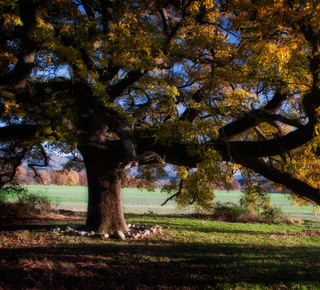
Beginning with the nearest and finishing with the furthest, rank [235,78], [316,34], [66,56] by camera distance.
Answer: [316,34]
[66,56]
[235,78]

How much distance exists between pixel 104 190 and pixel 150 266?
4130 mm

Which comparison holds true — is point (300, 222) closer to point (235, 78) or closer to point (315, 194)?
point (315, 194)

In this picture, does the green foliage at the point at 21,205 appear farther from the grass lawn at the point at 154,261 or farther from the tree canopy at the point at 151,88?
the tree canopy at the point at 151,88

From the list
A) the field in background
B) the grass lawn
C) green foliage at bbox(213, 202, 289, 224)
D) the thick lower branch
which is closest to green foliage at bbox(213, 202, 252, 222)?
green foliage at bbox(213, 202, 289, 224)

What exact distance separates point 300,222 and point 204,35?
1449 cm

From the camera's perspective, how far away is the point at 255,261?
7.41m

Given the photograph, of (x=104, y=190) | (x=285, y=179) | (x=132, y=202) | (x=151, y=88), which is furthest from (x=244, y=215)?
(x=132, y=202)

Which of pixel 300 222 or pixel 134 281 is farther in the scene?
pixel 300 222

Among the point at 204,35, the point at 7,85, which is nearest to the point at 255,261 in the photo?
the point at 204,35

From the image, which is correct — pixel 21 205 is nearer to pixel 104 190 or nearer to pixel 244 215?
pixel 104 190

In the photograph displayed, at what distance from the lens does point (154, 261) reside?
6.71 m

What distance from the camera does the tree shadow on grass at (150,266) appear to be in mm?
5184

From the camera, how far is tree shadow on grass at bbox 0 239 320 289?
5184 millimetres

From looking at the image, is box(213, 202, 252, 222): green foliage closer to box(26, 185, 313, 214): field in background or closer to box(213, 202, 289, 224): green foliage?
box(213, 202, 289, 224): green foliage
